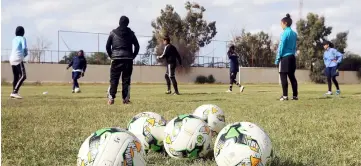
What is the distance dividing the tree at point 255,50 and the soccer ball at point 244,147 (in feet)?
175

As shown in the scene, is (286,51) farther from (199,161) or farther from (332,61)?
(199,161)

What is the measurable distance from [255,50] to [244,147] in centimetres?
5481

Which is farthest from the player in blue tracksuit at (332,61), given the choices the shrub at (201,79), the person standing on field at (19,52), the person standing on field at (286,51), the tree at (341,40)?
the tree at (341,40)

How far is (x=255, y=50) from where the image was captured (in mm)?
57156

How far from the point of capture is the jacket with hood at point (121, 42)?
400 inches

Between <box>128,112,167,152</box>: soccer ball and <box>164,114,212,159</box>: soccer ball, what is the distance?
209mm

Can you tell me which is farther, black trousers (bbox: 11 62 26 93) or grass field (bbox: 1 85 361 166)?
black trousers (bbox: 11 62 26 93)

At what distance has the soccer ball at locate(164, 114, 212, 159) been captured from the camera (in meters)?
4.09

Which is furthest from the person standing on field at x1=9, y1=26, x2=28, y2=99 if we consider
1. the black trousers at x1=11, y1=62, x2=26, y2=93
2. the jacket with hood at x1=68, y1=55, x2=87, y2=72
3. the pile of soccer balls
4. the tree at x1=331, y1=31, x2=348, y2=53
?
the tree at x1=331, y1=31, x2=348, y2=53

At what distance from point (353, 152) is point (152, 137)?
6.88 ft

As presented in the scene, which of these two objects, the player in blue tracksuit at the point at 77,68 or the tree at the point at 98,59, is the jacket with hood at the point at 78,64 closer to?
the player in blue tracksuit at the point at 77,68

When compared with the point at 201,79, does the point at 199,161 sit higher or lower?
higher

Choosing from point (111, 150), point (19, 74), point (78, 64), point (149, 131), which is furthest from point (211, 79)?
point (111, 150)

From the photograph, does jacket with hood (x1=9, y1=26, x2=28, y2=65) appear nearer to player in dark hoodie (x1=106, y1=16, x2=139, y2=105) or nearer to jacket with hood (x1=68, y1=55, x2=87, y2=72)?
player in dark hoodie (x1=106, y1=16, x2=139, y2=105)
